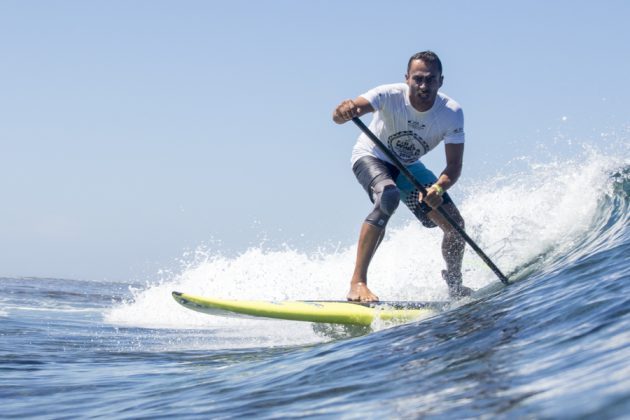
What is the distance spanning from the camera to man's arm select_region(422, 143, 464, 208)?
643cm

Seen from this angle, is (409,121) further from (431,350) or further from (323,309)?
(431,350)

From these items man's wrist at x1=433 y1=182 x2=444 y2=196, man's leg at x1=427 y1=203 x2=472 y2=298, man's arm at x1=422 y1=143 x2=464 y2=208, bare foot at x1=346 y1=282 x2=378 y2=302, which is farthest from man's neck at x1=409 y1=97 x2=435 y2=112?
bare foot at x1=346 y1=282 x2=378 y2=302

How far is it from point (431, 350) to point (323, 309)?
7.32 ft

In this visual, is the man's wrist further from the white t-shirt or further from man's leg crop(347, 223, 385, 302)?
man's leg crop(347, 223, 385, 302)

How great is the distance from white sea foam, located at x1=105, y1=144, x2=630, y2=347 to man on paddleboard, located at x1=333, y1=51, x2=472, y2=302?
91cm

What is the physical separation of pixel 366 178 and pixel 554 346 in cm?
355

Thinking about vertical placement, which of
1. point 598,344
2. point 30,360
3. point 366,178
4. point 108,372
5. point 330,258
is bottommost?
point 598,344

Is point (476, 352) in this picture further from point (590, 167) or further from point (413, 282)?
point (590, 167)

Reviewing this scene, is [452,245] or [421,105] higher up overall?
[421,105]

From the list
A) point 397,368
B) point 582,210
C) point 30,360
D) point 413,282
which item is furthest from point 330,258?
point 397,368

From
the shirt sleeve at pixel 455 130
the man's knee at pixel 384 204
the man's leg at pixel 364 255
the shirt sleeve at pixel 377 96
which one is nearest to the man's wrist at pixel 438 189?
the man's knee at pixel 384 204

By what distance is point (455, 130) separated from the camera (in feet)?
21.9

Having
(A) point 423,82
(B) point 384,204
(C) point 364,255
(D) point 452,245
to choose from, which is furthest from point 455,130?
(C) point 364,255

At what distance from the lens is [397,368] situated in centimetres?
385
